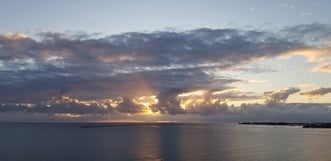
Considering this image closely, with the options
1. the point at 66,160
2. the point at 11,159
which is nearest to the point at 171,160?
the point at 66,160

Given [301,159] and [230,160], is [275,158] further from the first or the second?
[230,160]

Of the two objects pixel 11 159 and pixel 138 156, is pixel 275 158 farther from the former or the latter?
pixel 11 159

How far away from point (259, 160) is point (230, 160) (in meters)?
6.72

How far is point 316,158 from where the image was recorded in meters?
95.4

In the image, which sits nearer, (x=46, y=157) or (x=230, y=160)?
(x=230, y=160)

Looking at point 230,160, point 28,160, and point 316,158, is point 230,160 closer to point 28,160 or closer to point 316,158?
point 316,158

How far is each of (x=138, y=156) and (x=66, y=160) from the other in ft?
57.7

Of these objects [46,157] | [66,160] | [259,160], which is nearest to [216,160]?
[259,160]

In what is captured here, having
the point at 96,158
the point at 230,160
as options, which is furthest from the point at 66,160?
the point at 230,160

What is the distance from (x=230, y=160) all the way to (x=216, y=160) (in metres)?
3.37

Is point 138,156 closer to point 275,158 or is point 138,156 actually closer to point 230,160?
point 230,160

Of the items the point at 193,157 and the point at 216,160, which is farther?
the point at 193,157

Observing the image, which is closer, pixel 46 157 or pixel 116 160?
pixel 116 160

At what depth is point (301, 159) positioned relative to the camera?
9262cm
